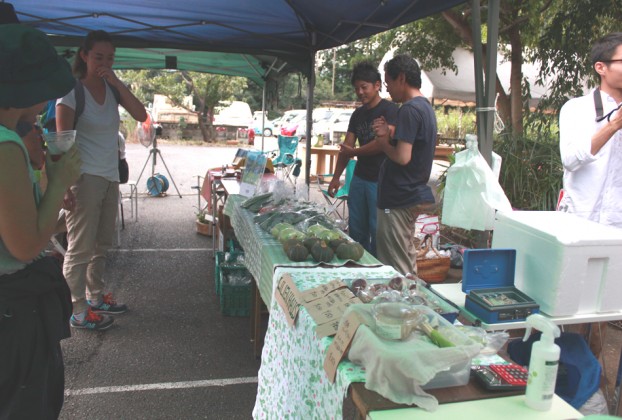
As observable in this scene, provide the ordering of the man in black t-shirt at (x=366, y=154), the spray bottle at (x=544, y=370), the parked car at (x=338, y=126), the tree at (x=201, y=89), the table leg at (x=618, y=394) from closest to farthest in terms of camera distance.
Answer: the spray bottle at (x=544, y=370)
the table leg at (x=618, y=394)
the man in black t-shirt at (x=366, y=154)
the parked car at (x=338, y=126)
the tree at (x=201, y=89)

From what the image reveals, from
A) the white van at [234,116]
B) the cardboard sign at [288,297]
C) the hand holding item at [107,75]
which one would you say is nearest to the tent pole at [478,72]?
the cardboard sign at [288,297]

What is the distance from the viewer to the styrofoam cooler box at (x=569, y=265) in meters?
1.75

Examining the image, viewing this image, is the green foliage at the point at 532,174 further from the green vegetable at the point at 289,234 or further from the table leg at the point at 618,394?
the green vegetable at the point at 289,234

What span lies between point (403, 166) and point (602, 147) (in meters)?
1.04

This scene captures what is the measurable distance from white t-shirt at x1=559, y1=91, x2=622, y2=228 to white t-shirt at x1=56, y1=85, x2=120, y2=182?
274 centimetres

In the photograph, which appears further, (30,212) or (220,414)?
(220,414)

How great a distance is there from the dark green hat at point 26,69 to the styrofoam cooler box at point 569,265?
176 cm

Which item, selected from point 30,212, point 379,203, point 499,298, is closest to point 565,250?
point 499,298

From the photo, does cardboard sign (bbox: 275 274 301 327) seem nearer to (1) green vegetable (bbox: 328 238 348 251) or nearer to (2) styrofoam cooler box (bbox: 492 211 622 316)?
(1) green vegetable (bbox: 328 238 348 251)

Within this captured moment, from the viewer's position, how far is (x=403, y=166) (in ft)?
9.50

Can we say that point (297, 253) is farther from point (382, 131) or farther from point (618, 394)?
point (618, 394)

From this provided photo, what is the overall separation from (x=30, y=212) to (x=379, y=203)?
6.83 ft

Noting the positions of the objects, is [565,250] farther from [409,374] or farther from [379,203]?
[379,203]

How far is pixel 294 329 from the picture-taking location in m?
1.78
